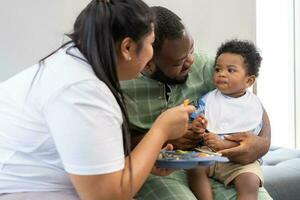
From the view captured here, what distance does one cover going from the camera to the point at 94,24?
858mm

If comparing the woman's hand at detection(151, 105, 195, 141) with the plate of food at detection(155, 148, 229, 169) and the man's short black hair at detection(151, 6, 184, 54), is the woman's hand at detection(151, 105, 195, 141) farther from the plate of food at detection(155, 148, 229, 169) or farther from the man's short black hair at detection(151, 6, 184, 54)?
the man's short black hair at detection(151, 6, 184, 54)

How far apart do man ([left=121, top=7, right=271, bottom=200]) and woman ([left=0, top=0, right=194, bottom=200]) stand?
1.03 feet

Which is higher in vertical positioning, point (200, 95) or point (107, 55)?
point (107, 55)

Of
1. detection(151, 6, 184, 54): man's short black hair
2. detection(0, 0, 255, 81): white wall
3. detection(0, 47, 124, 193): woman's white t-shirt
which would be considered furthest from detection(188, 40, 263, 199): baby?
detection(0, 0, 255, 81): white wall

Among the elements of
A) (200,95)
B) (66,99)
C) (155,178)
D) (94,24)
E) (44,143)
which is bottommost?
(155,178)

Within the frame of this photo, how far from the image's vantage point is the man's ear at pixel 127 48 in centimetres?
88

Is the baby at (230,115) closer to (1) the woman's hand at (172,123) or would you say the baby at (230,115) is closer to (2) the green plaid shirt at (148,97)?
(2) the green plaid shirt at (148,97)

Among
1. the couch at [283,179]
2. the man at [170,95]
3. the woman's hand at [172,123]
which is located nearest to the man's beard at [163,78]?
the man at [170,95]

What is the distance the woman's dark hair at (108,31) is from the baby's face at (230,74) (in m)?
0.56

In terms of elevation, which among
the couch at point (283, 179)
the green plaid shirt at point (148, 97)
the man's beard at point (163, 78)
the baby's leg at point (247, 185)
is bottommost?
the couch at point (283, 179)

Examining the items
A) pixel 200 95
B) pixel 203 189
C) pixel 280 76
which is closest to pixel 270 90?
pixel 280 76

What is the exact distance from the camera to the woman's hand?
3.16 feet

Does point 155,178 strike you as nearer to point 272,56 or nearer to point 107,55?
point 107,55

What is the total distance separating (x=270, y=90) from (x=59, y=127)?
213 centimetres
